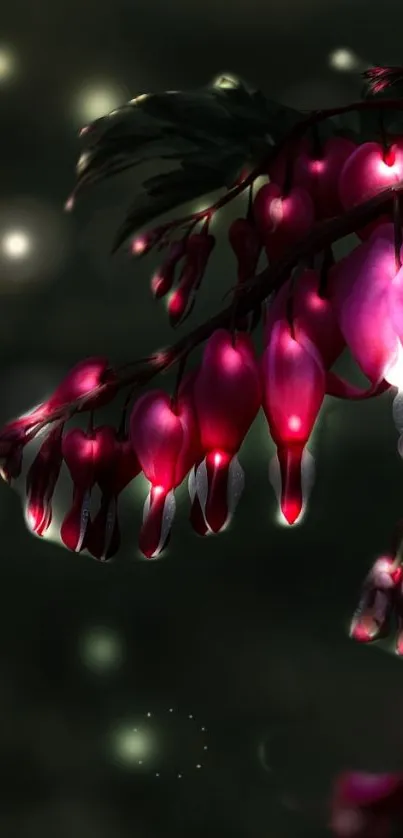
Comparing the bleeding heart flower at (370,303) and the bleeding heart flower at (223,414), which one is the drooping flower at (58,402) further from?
the bleeding heart flower at (370,303)

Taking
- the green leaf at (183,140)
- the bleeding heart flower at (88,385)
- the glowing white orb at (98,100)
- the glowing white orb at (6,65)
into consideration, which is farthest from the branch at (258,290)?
the glowing white orb at (6,65)

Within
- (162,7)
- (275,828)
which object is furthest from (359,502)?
(162,7)

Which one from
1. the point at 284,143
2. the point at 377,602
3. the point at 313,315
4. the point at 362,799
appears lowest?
the point at 362,799

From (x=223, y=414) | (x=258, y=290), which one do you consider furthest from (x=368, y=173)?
(x=223, y=414)

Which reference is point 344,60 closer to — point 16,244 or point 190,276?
point 190,276

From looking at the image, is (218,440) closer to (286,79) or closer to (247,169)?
(247,169)
